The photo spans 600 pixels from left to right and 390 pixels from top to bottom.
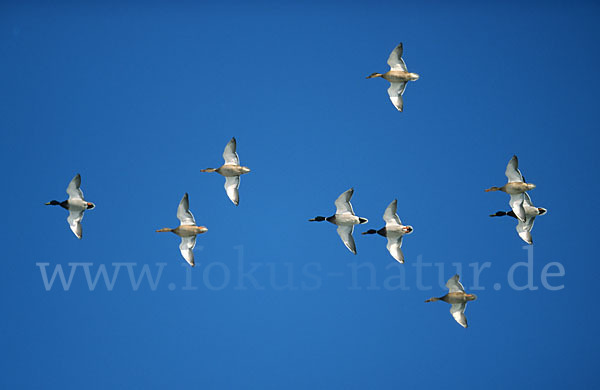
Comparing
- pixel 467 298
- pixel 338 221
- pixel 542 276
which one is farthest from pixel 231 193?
pixel 542 276

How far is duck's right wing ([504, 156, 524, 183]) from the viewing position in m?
37.5

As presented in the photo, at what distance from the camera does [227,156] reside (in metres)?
37.9

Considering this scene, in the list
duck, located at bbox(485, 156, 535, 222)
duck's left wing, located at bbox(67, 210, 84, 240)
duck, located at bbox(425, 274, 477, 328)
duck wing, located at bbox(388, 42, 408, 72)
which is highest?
duck wing, located at bbox(388, 42, 408, 72)

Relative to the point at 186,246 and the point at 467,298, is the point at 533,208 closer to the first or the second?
the point at 467,298

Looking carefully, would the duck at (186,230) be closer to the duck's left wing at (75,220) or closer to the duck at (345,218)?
the duck's left wing at (75,220)

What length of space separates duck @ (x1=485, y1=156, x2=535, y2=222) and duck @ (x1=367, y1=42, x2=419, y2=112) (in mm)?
4957

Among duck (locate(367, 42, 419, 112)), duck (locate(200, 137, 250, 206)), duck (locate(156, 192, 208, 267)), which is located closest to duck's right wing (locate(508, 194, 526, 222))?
duck (locate(367, 42, 419, 112))

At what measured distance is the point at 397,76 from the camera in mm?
37969

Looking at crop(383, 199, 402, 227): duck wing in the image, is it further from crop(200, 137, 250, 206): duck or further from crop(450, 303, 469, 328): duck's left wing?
crop(200, 137, 250, 206): duck

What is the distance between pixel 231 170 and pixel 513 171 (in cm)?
1105

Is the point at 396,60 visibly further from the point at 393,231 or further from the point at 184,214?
the point at 184,214

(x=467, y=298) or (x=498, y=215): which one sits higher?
(x=498, y=215)

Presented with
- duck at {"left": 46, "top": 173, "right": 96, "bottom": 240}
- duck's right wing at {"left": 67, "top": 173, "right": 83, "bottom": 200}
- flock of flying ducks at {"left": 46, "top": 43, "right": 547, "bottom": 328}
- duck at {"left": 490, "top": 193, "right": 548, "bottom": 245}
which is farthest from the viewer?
duck at {"left": 490, "top": 193, "right": 548, "bottom": 245}

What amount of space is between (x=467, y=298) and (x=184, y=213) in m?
11.7
